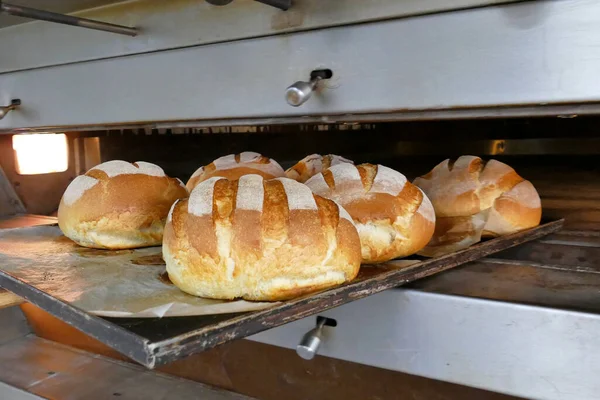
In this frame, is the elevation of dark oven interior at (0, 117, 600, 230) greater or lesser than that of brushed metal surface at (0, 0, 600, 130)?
lesser

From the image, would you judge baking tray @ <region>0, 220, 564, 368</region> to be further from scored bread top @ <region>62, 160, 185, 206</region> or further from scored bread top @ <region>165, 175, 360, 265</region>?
scored bread top @ <region>62, 160, 185, 206</region>

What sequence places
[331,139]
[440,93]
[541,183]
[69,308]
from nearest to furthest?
[69,308], [440,93], [541,183], [331,139]

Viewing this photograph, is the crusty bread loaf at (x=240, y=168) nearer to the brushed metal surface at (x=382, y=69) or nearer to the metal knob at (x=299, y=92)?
the brushed metal surface at (x=382, y=69)

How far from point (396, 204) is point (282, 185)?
26 cm

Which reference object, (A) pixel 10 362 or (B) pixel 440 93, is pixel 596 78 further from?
(A) pixel 10 362

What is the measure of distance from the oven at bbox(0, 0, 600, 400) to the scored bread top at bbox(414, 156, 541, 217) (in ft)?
0.38

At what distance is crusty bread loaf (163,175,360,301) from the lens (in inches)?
32.1

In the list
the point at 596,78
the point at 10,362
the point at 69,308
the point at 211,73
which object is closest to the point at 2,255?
the point at 69,308

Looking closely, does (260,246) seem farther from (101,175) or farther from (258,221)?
(101,175)

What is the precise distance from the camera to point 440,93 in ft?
3.27

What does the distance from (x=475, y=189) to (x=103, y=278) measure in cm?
88

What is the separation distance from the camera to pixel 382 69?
41.5 inches

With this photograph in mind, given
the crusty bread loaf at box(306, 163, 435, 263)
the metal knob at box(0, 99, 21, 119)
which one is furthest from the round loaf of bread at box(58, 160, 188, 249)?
the metal knob at box(0, 99, 21, 119)

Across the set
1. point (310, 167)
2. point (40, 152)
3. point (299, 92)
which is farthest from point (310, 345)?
point (40, 152)
